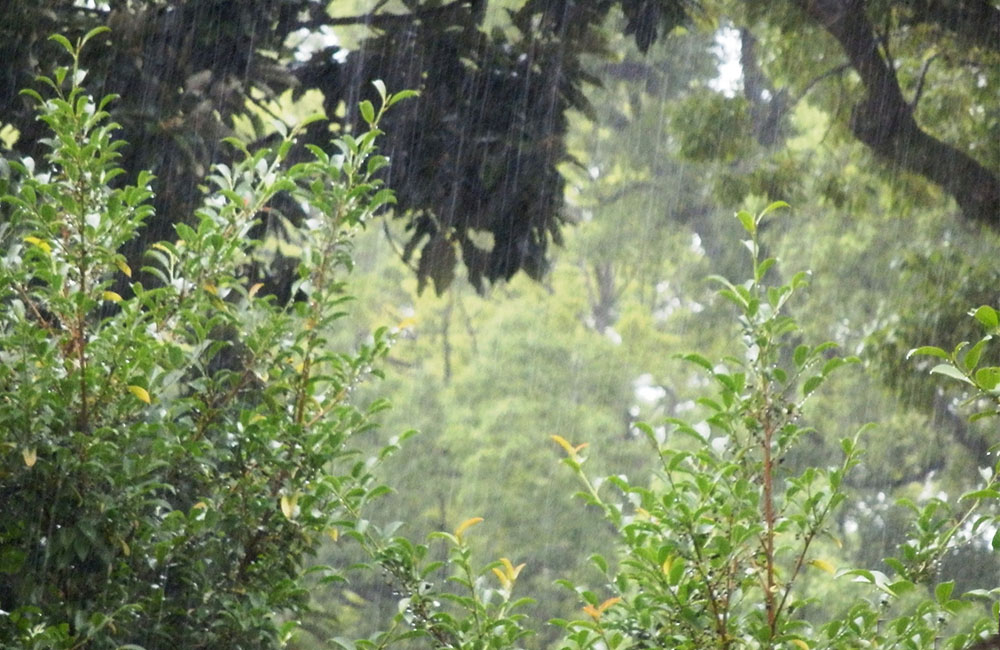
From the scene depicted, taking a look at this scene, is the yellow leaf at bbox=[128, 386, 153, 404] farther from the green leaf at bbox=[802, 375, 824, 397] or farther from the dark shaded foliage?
the dark shaded foliage

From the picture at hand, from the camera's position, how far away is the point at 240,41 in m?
3.87

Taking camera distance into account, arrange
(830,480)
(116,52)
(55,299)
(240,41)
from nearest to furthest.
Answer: (830,480), (55,299), (116,52), (240,41)

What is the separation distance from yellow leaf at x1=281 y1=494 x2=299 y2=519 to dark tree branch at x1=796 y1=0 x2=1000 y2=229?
4.04m

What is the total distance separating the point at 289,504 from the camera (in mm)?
1980

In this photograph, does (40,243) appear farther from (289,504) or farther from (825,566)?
(825,566)

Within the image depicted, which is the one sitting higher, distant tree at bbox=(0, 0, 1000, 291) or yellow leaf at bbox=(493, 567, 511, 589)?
distant tree at bbox=(0, 0, 1000, 291)

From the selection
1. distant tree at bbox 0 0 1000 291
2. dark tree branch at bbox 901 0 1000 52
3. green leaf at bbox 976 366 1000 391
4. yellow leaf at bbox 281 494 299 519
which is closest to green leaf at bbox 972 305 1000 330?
green leaf at bbox 976 366 1000 391

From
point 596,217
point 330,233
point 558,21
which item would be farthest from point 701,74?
point 330,233

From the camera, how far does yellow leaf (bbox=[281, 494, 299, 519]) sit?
6.46 ft

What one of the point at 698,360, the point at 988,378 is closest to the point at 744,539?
the point at 698,360

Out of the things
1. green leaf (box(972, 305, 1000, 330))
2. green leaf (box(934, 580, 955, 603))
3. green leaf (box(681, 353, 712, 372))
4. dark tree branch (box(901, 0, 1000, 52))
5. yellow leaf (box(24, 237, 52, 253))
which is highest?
dark tree branch (box(901, 0, 1000, 52))

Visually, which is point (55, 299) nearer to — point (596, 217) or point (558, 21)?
point (558, 21)

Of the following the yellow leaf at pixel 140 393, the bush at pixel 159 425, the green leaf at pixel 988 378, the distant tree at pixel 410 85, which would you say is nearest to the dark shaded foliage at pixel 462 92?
the distant tree at pixel 410 85

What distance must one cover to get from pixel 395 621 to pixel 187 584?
420 millimetres
